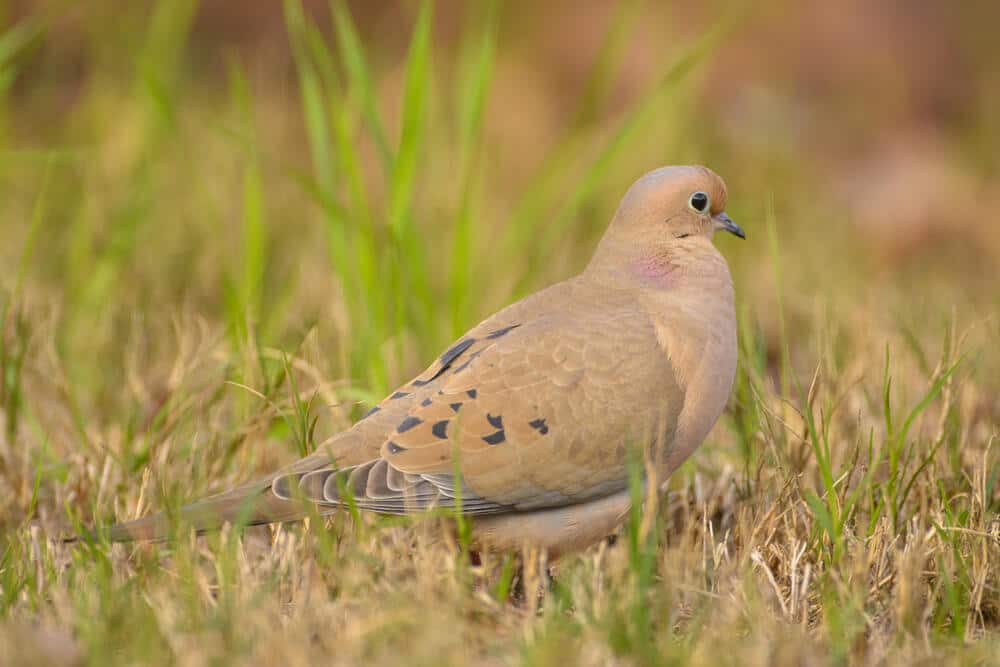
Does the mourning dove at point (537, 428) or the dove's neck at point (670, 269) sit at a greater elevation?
the dove's neck at point (670, 269)

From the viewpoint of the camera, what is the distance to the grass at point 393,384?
2.58 meters

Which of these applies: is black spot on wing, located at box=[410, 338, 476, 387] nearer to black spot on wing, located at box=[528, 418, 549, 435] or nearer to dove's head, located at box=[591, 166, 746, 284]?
black spot on wing, located at box=[528, 418, 549, 435]

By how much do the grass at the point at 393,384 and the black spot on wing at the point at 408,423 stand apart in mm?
228

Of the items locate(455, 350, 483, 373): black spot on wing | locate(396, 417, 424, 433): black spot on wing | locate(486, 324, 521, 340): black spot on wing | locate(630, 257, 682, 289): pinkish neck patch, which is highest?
locate(630, 257, 682, 289): pinkish neck patch

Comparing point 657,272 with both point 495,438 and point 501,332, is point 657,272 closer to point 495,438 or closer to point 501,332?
point 501,332

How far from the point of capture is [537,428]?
3076 mm

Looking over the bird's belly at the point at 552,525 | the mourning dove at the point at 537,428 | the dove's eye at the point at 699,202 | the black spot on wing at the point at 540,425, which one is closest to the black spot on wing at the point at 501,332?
the mourning dove at the point at 537,428

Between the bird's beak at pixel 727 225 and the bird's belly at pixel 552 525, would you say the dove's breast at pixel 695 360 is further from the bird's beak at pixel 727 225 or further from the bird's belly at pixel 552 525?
the bird's beak at pixel 727 225

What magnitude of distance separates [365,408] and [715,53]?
16.1 ft

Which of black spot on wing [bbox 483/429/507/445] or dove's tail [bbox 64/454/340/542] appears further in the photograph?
black spot on wing [bbox 483/429/507/445]

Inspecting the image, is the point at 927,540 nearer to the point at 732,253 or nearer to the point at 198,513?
the point at 198,513

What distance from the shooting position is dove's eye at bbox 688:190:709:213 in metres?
3.40

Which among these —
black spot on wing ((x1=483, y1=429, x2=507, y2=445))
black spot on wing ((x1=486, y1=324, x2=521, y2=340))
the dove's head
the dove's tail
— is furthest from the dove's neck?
the dove's tail

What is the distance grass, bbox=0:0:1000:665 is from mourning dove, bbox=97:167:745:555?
0.33 feet
